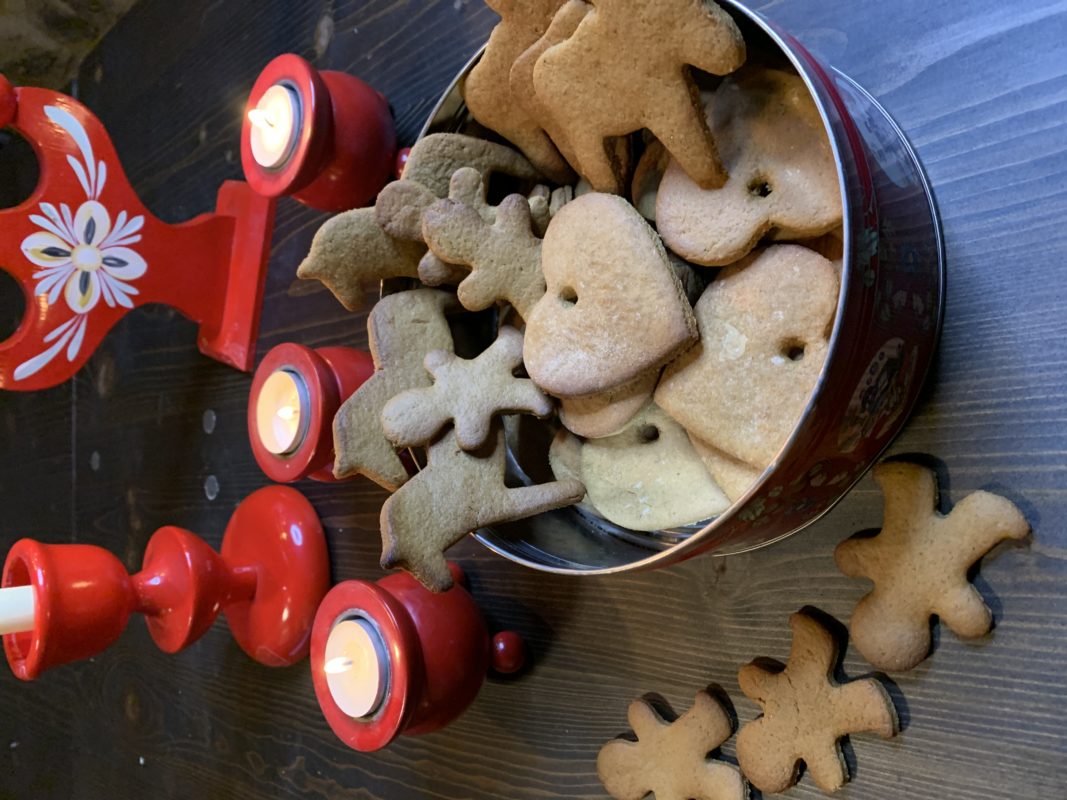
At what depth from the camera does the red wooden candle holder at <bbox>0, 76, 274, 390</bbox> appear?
2.35ft

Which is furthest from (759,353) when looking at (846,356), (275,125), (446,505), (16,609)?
(16,609)

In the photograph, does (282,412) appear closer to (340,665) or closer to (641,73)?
(340,665)

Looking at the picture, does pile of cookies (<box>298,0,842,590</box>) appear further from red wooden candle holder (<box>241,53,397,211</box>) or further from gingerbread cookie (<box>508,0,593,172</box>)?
red wooden candle holder (<box>241,53,397,211</box>)

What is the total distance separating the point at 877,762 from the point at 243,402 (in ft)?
2.07

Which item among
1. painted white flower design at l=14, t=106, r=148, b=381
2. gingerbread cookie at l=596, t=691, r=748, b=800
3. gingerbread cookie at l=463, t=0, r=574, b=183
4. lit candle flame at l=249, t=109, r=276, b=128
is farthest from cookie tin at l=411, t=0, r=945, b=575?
painted white flower design at l=14, t=106, r=148, b=381

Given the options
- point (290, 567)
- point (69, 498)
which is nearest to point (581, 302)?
point (290, 567)

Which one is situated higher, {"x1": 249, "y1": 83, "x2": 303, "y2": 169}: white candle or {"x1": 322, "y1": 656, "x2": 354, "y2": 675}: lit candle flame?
{"x1": 249, "y1": 83, "x2": 303, "y2": 169}: white candle

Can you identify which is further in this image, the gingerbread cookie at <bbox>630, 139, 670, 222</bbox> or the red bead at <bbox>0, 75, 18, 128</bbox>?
the red bead at <bbox>0, 75, 18, 128</bbox>

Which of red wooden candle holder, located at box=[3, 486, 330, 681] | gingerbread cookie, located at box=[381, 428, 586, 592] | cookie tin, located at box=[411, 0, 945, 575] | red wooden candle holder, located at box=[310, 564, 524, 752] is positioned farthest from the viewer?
red wooden candle holder, located at box=[3, 486, 330, 681]

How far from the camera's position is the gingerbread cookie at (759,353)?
0.42 m

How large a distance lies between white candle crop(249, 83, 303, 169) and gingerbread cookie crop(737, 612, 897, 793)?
18.9 inches

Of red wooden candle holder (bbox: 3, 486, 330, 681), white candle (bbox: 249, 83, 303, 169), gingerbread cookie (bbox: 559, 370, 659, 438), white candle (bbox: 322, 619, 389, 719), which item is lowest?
red wooden candle holder (bbox: 3, 486, 330, 681)

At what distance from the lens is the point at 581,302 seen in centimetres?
45

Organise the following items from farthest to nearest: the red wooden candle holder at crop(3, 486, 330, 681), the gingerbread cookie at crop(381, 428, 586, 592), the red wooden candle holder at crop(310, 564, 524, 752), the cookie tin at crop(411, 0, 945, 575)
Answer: the red wooden candle holder at crop(3, 486, 330, 681) → the red wooden candle holder at crop(310, 564, 524, 752) → the gingerbread cookie at crop(381, 428, 586, 592) → the cookie tin at crop(411, 0, 945, 575)
